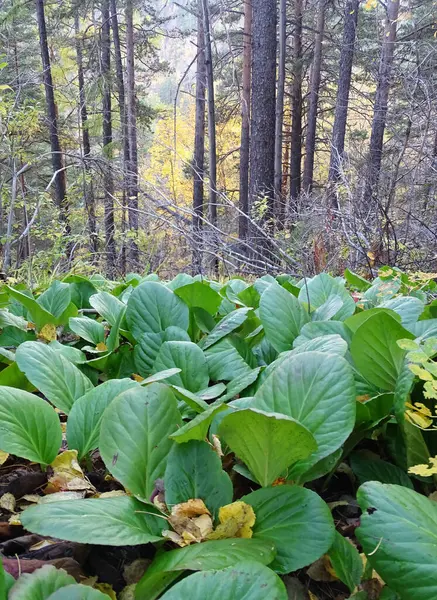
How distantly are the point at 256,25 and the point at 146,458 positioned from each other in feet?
27.1

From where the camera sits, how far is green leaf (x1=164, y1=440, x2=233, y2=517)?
2.12 feet

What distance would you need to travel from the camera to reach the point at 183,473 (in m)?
0.66

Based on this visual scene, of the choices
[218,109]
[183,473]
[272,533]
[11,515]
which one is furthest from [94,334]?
[218,109]

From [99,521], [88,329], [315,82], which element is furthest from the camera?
[315,82]

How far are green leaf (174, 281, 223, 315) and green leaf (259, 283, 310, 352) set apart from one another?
233 mm

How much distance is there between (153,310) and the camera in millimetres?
1249

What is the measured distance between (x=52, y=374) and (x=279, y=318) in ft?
1.89

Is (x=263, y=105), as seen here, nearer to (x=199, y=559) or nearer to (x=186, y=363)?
(x=186, y=363)

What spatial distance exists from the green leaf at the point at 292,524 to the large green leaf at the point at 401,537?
6cm

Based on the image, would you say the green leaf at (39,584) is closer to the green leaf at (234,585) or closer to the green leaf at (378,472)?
the green leaf at (234,585)

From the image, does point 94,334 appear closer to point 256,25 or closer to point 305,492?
point 305,492

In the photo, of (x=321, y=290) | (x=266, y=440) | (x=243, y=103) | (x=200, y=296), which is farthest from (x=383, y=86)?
Answer: (x=266, y=440)

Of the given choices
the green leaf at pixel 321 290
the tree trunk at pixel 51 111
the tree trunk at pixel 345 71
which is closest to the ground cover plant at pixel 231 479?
the green leaf at pixel 321 290

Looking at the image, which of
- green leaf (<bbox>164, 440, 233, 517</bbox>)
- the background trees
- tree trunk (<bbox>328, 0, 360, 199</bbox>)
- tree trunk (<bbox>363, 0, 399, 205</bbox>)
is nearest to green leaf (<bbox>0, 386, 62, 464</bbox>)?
green leaf (<bbox>164, 440, 233, 517</bbox>)
